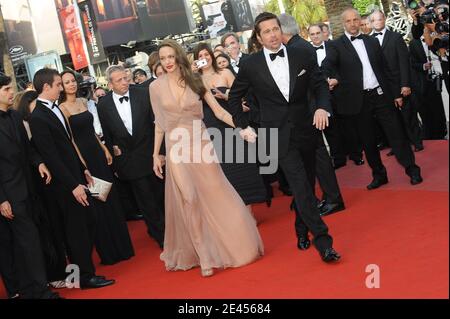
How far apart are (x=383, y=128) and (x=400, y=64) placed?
2.89 feet

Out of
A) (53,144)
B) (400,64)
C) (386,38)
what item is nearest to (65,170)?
(53,144)

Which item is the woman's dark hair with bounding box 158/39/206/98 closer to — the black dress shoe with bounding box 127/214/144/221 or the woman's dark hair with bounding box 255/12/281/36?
the woman's dark hair with bounding box 255/12/281/36

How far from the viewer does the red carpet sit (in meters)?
4.23

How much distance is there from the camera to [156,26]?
4909 cm

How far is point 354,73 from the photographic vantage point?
24.4ft

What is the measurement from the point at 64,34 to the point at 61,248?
43642 millimetres

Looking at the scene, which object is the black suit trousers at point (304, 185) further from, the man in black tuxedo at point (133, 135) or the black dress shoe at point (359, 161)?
the black dress shoe at point (359, 161)

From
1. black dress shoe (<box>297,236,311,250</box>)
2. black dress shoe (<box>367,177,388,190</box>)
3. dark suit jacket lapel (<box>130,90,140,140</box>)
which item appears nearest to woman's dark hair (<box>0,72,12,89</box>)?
dark suit jacket lapel (<box>130,90,140,140</box>)

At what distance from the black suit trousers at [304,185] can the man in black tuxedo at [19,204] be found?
2105mm

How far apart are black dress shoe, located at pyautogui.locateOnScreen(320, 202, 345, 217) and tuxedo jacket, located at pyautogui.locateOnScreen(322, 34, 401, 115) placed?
1103 millimetres

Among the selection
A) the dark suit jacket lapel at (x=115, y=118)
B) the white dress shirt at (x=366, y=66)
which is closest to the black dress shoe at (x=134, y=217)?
the dark suit jacket lapel at (x=115, y=118)

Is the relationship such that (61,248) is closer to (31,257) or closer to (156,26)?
(31,257)

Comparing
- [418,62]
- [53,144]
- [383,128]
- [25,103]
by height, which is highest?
[25,103]

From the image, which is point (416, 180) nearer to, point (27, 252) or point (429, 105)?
point (429, 105)
